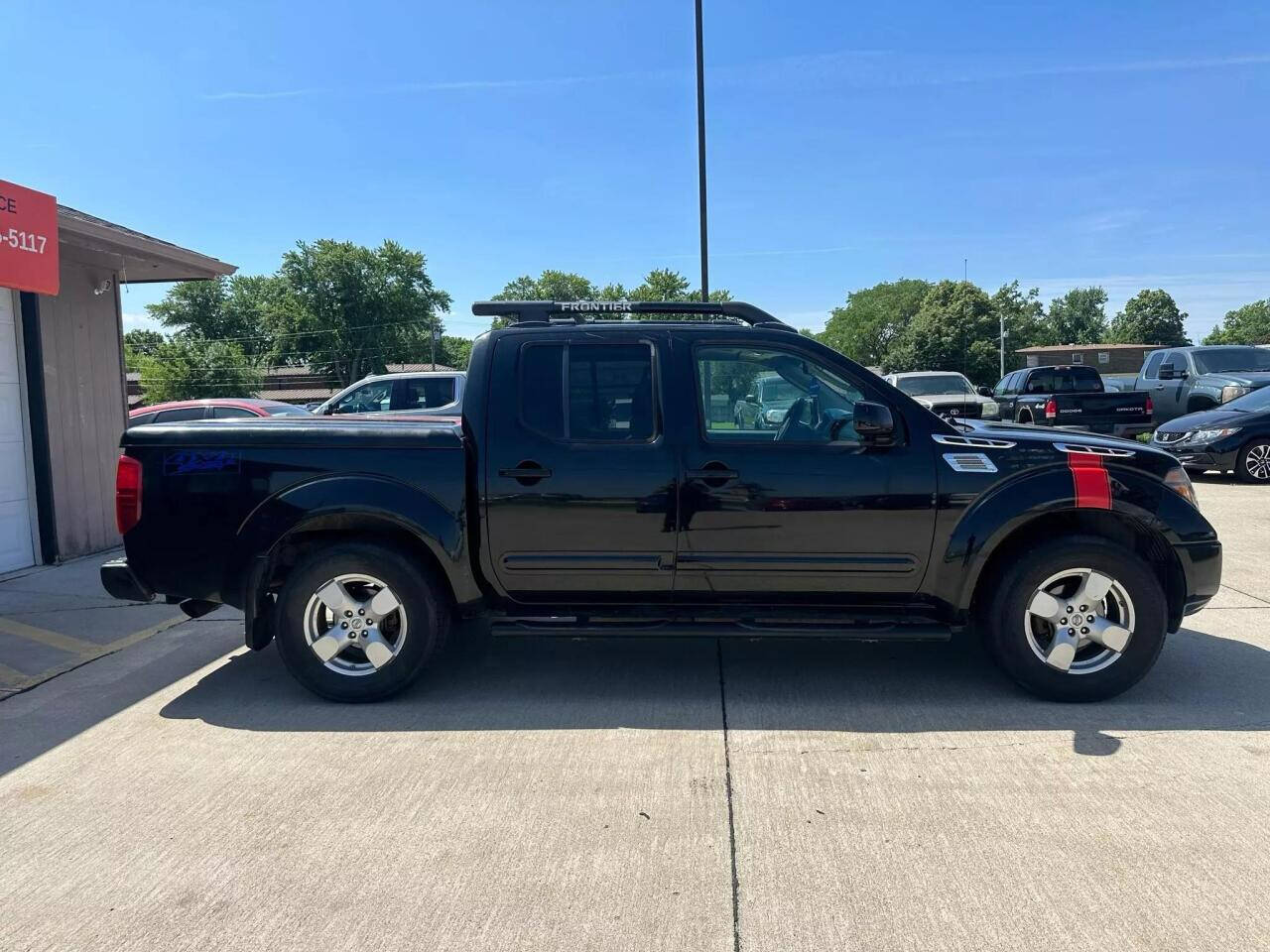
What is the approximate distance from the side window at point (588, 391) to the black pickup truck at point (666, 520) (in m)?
0.01

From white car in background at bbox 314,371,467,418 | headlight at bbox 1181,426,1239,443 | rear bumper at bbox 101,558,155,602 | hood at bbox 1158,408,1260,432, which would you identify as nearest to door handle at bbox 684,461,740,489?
rear bumper at bbox 101,558,155,602

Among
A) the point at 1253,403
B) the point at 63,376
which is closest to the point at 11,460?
the point at 63,376

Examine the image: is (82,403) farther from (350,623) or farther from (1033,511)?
(1033,511)

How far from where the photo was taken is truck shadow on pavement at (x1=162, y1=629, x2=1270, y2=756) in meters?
4.30

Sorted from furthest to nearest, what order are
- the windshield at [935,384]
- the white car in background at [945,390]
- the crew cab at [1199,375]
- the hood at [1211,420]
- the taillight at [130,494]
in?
1. the windshield at [935,384]
2. the white car in background at [945,390]
3. the crew cab at [1199,375]
4. the hood at [1211,420]
5. the taillight at [130,494]

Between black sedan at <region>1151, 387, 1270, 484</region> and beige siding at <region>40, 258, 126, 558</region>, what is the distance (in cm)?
1340

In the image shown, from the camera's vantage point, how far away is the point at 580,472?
4500mm

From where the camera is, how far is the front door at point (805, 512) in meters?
4.43

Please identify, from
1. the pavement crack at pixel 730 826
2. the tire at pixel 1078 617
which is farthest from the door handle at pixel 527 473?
the tire at pixel 1078 617

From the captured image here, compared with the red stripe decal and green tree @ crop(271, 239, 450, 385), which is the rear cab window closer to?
the red stripe decal

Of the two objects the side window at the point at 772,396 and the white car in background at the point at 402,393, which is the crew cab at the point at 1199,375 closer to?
the white car in background at the point at 402,393

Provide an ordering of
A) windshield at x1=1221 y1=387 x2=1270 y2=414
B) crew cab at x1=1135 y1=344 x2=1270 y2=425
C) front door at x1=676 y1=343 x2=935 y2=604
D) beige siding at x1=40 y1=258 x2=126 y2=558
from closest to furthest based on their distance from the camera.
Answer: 1. front door at x1=676 y1=343 x2=935 y2=604
2. beige siding at x1=40 y1=258 x2=126 y2=558
3. windshield at x1=1221 y1=387 x2=1270 y2=414
4. crew cab at x1=1135 y1=344 x2=1270 y2=425

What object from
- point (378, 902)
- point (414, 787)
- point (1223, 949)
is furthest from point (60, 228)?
point (1223, 949)

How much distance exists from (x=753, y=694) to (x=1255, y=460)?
447 inches
